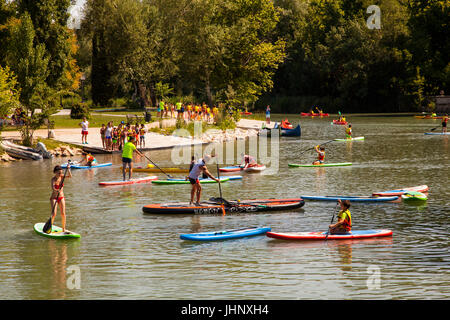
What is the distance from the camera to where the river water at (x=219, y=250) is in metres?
16.3

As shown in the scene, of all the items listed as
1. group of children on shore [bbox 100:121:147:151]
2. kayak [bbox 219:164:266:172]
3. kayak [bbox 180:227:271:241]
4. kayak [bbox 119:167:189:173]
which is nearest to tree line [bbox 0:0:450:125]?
group of children on shore [bbox 100:121:147:151]

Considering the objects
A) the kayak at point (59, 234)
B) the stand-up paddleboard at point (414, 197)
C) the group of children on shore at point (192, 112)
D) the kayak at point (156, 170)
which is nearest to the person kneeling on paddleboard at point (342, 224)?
the stand-up paddleboard at point (414, 197)

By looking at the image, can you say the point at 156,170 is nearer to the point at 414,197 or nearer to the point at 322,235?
the point at 414,197

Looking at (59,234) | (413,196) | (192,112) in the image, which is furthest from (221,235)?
(192,112)

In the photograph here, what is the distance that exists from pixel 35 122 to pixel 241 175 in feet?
65.1

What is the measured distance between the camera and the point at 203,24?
87.6 m

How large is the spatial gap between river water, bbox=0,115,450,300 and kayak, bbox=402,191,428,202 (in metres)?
0.72

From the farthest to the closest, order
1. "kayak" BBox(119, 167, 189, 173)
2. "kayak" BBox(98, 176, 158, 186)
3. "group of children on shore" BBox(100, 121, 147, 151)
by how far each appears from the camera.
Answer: "group of children on shore" BBox(100, 121, 147, 151)
"kayak" BBox(119, 167, 189, 173)
"kayak" BBox(98, 176, 158, 186)

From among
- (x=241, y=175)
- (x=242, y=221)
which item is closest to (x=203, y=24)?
(x=241, y=175)

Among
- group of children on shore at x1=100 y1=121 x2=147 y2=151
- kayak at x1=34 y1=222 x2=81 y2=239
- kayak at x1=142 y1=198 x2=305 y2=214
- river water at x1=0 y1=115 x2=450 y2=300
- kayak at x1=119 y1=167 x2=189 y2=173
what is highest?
group of children on shore at x1=100 y1=121 x2=147 y2=151

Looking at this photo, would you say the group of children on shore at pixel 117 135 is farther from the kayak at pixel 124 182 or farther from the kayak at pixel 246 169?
the kayak at pixel 124 182

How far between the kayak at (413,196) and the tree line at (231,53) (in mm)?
30545

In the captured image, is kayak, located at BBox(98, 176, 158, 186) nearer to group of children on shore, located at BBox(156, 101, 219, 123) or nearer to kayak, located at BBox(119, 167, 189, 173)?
kayak, located at BBox(119, 167, 189, 173)

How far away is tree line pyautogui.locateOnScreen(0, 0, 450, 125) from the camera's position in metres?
60.0
